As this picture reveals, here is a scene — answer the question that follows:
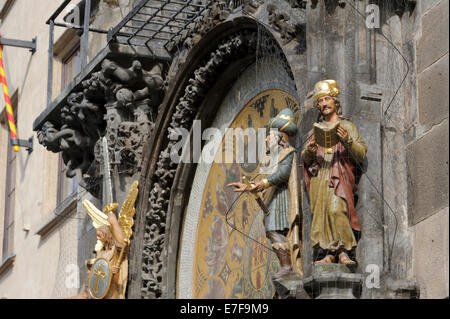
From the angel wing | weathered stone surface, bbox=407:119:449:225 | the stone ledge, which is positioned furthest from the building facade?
the stone ledge

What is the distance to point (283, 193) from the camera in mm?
11336

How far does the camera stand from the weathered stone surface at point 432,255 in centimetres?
995

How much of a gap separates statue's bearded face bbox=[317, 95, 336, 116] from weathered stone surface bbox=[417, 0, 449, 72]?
0.74 metres

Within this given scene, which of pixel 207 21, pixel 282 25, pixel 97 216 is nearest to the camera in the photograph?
Answer: pixel 282 25

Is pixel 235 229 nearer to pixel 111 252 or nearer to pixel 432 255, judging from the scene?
pixel 111 252

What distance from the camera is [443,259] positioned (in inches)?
393

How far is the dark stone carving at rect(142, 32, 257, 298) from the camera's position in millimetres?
13742

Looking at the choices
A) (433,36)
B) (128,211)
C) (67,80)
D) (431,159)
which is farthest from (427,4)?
(67,80)

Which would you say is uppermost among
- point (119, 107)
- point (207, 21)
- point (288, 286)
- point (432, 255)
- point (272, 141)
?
point (207, 21)

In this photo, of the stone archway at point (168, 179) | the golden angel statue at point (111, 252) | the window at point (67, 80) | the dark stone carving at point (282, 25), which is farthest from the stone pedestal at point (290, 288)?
the window at point (67, 80)

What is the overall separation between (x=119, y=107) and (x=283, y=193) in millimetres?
3613

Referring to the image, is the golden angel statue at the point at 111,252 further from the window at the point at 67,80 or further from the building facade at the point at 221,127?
the window at the point at 67,80

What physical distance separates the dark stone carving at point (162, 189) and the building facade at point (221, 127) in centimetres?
2

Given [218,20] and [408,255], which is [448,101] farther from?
[218,20]
